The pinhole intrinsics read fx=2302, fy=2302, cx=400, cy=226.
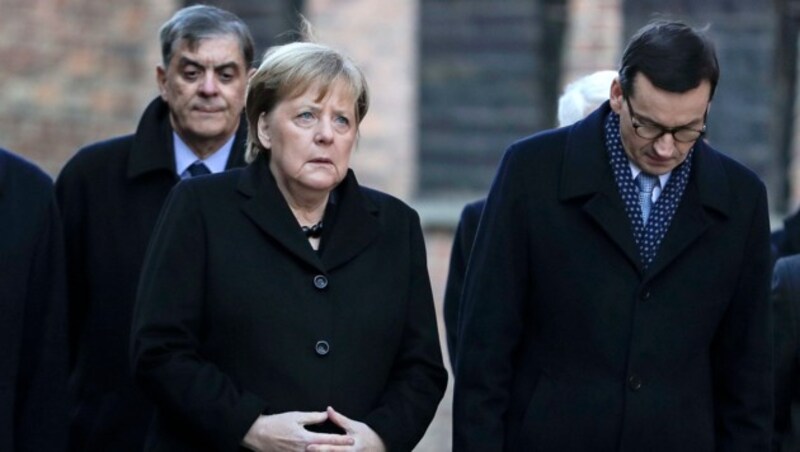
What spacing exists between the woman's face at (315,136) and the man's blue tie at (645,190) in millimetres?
667

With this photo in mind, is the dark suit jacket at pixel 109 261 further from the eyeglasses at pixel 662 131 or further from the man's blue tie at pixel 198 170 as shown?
the eyeglasses at pixel 662 131

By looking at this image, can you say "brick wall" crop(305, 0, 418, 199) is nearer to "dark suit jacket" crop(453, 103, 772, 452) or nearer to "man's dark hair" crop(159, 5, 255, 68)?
"man's dark hair" crop(159, 5, 255, 68)

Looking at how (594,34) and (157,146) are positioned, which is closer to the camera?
(157,146)

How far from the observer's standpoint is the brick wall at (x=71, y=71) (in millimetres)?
10641

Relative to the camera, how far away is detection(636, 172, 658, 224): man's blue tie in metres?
5.23

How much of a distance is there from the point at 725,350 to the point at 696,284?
186mm

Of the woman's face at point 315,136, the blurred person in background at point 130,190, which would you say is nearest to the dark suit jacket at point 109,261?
the blurred person in background at point 130,190

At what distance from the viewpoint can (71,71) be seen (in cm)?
1083

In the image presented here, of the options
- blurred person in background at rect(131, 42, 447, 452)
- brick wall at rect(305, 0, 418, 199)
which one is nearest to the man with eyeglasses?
blurred person in background at rect(131, 42, 447, 452)

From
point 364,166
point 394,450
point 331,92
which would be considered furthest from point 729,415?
point 364,166

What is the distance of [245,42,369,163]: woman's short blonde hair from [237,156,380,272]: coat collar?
152 millimetres

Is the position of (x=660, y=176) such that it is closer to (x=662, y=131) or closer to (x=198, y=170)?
(x=662, y=131)

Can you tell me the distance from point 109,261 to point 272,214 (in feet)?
3.48

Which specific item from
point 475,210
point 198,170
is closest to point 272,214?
point 198,170
